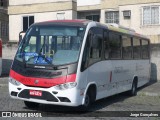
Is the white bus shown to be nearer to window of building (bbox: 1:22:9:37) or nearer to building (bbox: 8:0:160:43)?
building (bbox: 8:0:160:43)

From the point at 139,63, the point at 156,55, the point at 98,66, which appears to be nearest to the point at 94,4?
the point at 156,55

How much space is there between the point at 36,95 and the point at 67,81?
0.96 m

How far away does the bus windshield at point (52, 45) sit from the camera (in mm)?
9719

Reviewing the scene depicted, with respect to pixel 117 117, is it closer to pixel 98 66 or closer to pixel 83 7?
pixel 98 66

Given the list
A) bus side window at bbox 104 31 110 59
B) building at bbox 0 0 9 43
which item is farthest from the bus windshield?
building at bbox 0 0 9 43

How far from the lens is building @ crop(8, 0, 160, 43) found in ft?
85.0

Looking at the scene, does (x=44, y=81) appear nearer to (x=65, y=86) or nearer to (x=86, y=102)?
(x=65, y=86)

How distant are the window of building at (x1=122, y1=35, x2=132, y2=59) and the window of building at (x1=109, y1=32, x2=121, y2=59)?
0.50 metres

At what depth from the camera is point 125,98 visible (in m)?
14.3

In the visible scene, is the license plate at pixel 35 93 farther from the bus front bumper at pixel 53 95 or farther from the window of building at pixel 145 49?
the window of building at pixel 145 49

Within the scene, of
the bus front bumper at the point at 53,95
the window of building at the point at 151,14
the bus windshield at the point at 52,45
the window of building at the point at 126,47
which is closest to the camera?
the bus front bumper at the point at 53,95

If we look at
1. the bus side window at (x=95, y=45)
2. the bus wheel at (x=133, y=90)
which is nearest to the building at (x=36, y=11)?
the bus wheel at (x=133, y=90)

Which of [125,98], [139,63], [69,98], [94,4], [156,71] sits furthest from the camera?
[94,4]

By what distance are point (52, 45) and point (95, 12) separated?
21401mm
